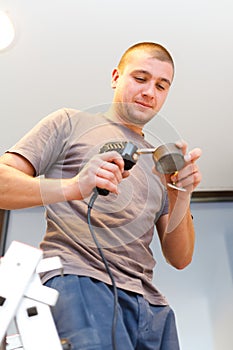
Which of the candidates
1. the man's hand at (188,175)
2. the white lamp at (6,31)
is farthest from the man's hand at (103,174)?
the white lamp at (6,31)

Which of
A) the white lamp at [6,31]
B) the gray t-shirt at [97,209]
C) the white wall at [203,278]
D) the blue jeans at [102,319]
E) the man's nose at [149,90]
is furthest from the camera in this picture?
the white wall at [203,278]

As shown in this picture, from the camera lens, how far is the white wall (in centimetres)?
162

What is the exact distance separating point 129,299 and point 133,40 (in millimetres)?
1088

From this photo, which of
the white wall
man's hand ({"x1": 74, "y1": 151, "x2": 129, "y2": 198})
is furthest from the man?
the white wall

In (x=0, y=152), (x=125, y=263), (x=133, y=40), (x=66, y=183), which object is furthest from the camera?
(x=0, y=152)

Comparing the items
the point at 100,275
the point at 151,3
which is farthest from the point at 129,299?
the point at 151,3

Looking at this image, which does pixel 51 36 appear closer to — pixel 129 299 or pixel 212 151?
pixel 212 151

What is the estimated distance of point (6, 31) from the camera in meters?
1.35

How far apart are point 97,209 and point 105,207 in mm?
14

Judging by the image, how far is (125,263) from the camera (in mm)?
671

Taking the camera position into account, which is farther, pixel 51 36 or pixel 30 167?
pixel 51 36

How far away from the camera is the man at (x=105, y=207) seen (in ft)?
1.78

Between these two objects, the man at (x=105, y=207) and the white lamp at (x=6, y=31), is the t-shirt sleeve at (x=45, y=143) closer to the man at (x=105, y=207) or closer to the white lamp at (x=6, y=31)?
the man at (x=105, y=207)

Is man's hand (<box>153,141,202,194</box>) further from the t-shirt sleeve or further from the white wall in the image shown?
the white wall
